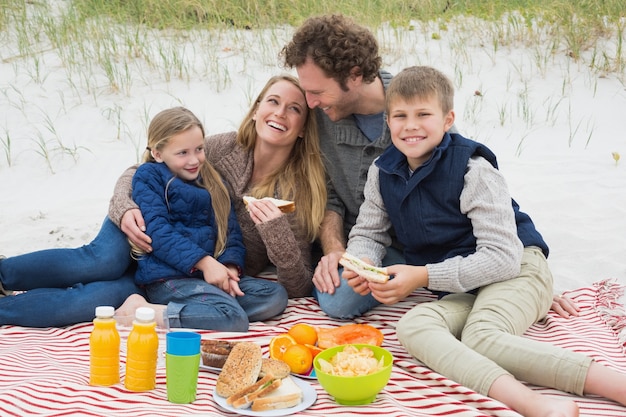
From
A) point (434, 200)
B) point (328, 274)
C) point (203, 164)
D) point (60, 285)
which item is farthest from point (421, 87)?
point (60, 285)

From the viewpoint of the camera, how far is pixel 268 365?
3.04 meters

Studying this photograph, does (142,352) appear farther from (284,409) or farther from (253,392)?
(284,409)

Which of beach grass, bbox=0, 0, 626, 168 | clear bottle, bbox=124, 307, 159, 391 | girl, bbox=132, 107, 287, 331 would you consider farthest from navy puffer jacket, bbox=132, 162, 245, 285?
beach grass, bbox=0, 0, 626, 168

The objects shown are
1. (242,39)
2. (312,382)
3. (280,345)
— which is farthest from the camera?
(242,39)

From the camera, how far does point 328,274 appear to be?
400 cm

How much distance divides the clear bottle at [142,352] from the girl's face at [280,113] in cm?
149

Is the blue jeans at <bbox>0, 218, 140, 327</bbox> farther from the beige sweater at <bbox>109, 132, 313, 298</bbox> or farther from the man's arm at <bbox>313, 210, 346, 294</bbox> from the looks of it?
the man's arm at <bbox>313, 210, 346, 294</bbox>

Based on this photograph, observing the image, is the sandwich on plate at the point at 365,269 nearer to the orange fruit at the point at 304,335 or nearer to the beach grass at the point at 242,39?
the orange fruit at the point at 304,335

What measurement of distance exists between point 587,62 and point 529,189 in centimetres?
293

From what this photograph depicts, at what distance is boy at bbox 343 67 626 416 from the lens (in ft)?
10.5

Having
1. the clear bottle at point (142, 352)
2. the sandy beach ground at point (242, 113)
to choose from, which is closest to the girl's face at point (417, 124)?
the clear bottle at point (142, 352)

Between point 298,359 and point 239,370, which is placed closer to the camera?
point 239,370

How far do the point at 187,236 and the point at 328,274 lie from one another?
0.73 metres

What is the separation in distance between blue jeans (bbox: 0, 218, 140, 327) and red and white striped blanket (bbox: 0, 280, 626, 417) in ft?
0.21
